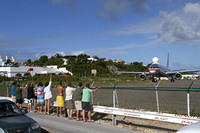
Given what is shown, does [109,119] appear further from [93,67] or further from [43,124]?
[93,67]

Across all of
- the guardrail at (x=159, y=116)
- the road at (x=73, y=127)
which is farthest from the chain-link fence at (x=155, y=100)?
the road at (x=73, y=127)

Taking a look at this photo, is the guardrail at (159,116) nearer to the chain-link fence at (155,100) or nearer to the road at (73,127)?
the chain-link fence at (155,100)

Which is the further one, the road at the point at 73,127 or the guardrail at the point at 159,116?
the road at the point at 73,127

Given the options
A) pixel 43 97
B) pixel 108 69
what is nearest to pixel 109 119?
pixel 43 97

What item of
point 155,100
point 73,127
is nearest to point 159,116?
point 73,127

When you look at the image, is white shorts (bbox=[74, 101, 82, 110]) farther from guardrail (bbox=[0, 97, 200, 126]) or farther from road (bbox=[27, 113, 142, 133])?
guardrail (bbox=[0, 97, 200, 126])

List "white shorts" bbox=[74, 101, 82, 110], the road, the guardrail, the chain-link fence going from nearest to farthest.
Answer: the guardrail < the road < the chain-link fence < "white shorts" bbox=[74, 101, 82, 110]

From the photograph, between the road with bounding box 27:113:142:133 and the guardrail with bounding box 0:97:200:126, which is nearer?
the guardrail with bounding box 0:97:200:126

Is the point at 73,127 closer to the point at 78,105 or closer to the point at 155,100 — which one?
the point at 78,105

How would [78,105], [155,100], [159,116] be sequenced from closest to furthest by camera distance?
1. [159,116]
2. [78,105]
3. [155,100]

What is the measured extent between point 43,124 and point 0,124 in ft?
12.3

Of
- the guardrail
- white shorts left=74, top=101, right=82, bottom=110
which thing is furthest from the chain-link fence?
white shorts left=74, top=101, right=82, bottom=110

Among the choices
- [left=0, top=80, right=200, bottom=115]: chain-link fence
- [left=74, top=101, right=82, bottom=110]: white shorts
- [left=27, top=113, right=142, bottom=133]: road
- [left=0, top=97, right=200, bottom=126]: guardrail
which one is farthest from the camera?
[left=74, top=101, right=82, bottom=110]: white shorts

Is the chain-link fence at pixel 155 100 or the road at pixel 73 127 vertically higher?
the chain-link fence at pixel 155 100
